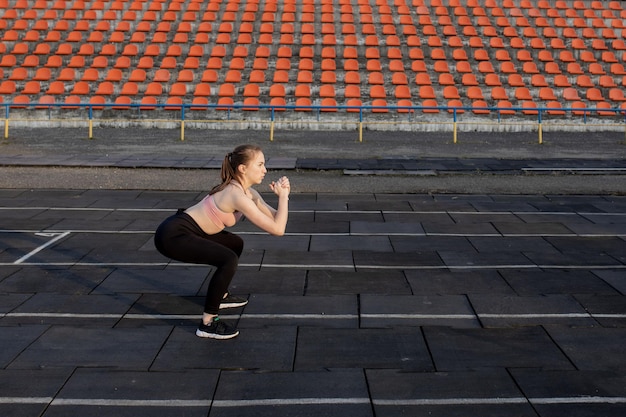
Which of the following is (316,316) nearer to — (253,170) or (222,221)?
(222,221)

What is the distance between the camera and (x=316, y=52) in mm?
30422

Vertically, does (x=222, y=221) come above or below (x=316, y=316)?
above

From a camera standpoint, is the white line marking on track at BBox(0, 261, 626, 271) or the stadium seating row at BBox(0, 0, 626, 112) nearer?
the white line marking on track at BBox(0, 261, 626, 271)

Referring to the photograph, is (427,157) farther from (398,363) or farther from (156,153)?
(398,363)

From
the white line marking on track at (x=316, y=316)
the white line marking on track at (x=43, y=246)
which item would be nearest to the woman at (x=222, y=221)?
the white line marking on track at (x=316, y=316)

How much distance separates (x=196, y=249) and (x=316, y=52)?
1009 inches

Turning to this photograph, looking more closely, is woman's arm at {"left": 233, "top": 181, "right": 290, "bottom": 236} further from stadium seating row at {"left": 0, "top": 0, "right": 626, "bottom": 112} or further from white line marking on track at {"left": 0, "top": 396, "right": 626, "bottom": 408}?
stadium seating row at {"left": 0, "top": 0, "right": 626, "bottom": 112}

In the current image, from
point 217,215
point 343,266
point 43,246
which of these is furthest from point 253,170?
point 43,246

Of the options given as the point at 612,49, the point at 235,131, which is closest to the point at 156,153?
the point at 235,131

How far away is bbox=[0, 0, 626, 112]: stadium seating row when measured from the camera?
27516 millimetres

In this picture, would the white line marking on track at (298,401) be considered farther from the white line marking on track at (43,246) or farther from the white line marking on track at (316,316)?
the white line marking on track at (43,246)

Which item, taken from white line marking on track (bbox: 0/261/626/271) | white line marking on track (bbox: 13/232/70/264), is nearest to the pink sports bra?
white line marking on track (bbox: 0/261/626/271)

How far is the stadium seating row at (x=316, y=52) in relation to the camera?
27516mm

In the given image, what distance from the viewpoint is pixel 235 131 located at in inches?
976
